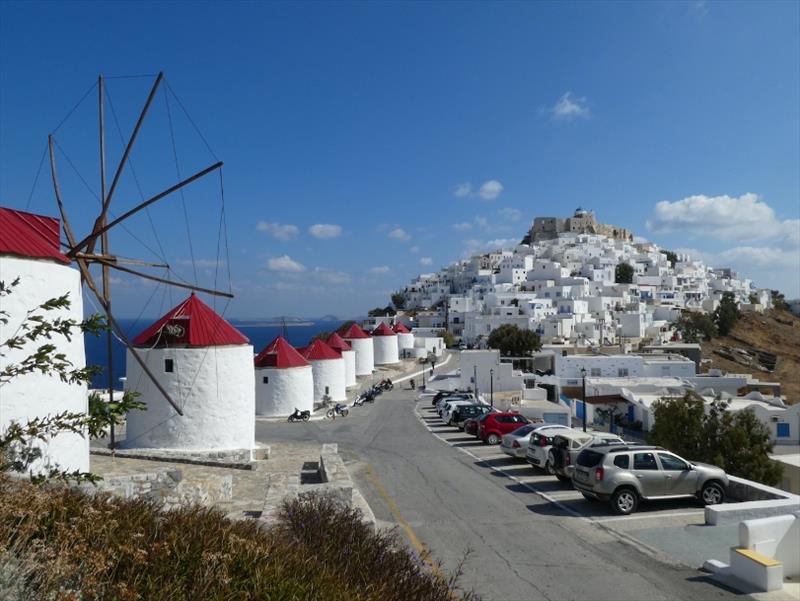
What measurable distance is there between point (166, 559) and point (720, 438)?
58.0ft

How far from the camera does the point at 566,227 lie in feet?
538

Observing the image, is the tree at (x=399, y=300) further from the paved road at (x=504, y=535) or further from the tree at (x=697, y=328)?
the paved road at (x=504, y=535)

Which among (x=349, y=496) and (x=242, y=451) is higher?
(x=349, y=496)

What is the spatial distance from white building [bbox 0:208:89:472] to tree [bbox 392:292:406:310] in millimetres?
120726

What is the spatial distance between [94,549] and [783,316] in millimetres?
143598

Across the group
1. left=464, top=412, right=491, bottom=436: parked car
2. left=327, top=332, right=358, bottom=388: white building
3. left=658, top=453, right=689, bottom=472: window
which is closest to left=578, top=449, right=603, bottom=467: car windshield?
left=658, top=453, right=689, bottom=472: window

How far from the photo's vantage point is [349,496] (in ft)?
29.3

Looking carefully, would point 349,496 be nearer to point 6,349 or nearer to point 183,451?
point 6,349

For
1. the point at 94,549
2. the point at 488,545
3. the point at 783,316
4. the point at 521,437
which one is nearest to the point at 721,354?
the point at 783,316

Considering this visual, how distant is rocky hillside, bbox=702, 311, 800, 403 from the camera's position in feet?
239

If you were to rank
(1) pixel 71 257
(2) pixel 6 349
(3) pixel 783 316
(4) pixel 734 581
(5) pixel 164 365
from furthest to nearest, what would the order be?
(3) pixel 783 316 → (5) pixel 164 365 → (1) pixel 71 257 → (2) pixel 6 349 → (4) pixel 734 581

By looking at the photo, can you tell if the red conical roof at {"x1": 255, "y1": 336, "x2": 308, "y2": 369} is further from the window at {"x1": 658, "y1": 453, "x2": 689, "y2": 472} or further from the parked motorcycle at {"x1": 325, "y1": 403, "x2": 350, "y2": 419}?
the window at {"x1": 658, "y1": 453, "x2": 689, "y2": 472}

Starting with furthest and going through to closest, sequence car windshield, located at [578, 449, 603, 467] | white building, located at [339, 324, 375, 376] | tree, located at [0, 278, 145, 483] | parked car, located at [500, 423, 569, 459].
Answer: white building, located at [339, 324, 375, 376], parked car, located at [500, 423, 569, 459], car windshield, located at [578, 449, 603, 467], tree, located at [0, 278, 145, 483]

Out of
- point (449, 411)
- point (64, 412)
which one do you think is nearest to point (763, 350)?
point (449, 411)
